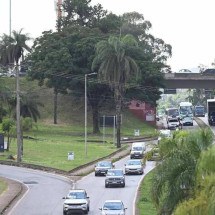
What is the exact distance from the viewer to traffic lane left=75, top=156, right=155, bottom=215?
4247cm

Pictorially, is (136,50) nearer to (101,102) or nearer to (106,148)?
(101,102)

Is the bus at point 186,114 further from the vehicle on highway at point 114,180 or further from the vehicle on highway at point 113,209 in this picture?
the vehicle on highway at point 113,209

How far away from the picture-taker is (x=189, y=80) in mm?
129500

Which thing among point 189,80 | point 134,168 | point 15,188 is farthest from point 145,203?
point 189,80

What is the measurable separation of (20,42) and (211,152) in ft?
212

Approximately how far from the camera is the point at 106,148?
85.6 meters

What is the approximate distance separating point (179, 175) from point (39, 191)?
28.8 metres

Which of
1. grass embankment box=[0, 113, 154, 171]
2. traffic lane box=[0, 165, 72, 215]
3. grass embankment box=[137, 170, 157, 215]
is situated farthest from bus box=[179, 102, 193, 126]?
grass embankment box=[137, 170, 157, 215]

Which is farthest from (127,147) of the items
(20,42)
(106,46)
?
(20,42)

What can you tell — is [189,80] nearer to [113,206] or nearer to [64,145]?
[64,145]

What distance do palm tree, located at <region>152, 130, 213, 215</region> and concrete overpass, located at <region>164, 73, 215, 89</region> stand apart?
105 meters

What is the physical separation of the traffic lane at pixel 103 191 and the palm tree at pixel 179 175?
50.5ft

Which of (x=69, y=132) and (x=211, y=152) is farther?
(x=69, y=132)

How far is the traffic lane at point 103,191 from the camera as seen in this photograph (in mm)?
42469
